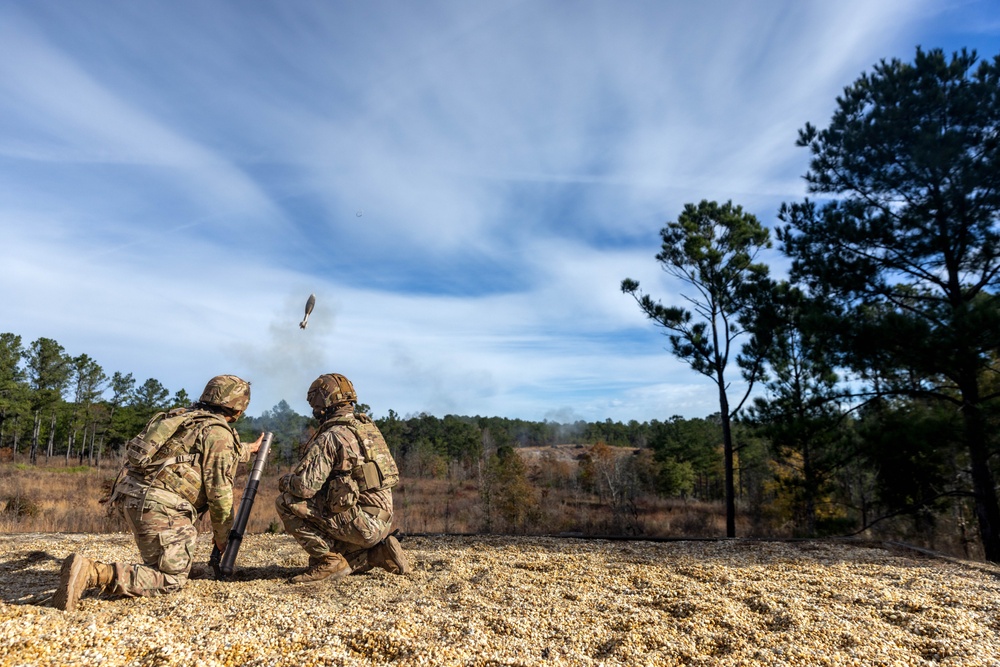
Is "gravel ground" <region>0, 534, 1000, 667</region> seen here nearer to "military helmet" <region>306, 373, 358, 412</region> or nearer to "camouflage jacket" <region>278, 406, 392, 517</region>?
"camouflage jacket" <region>278, 406, 392, 517</region>

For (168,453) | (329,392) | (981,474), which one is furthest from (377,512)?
(981,474)

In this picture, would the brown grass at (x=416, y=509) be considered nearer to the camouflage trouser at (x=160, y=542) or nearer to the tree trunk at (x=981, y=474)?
the camouflage trouser at (x=160, y=542)

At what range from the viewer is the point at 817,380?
39.3 feet

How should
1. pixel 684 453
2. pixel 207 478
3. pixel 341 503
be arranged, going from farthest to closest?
pixel 684 453 → pixel 341 503 → pixel 207 478

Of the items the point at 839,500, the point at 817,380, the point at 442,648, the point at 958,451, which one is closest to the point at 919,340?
the point at 958,451

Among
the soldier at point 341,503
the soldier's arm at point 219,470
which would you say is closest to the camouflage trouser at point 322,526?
the soldier at point 341,503

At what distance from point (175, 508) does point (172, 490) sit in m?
0.14

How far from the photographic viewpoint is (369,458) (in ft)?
17.1

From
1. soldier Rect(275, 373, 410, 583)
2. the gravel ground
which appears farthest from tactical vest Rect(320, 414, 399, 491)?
the gravel ground

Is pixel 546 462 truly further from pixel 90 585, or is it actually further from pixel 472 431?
pixel 90 585

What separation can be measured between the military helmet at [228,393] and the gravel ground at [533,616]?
1.47 meters

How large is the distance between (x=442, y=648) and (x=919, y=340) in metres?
7.89

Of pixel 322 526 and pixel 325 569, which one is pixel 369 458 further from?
pixel 325 569

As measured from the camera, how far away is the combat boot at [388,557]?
5191 mm
